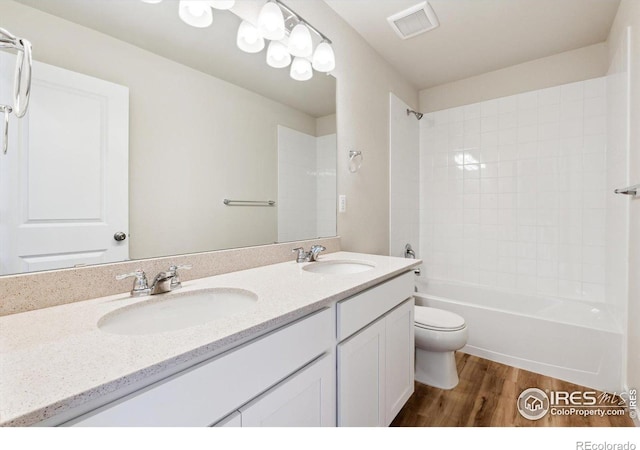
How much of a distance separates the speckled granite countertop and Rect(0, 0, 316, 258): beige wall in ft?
1.08

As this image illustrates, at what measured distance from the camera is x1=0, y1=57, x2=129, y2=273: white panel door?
79 cm

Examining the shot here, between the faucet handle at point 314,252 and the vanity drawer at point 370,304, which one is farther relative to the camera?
the faucet handle at point 314,252

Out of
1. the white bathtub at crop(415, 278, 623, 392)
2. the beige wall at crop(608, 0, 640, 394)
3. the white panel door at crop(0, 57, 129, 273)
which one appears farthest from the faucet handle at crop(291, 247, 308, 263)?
the beige wall at crop(608, 0, 640, 394)

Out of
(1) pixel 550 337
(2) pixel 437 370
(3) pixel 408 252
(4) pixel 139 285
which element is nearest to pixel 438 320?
(2) pixel 437 370

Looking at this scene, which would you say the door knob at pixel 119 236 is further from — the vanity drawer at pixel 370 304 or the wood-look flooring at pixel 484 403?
the wood-look flooring at pixel 484 403

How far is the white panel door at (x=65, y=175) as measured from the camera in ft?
2.59

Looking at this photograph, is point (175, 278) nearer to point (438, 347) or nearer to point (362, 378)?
point (362, 378)

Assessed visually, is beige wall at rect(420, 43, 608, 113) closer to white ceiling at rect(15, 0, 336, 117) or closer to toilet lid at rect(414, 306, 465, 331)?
white ceiling at rect(15, 0, 336, 117)

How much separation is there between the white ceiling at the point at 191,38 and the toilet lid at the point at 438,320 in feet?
4.88

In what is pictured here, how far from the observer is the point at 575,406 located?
166 centimetres

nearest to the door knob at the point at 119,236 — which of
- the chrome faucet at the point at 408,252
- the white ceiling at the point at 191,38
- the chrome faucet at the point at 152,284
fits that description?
the chrome faucet at the point at 152,284

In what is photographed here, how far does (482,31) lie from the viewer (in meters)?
2.07

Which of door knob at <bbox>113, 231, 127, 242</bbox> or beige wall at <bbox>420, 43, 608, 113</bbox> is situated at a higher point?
beige wall at <bbox>420, 43, 608, 113</bbox>
